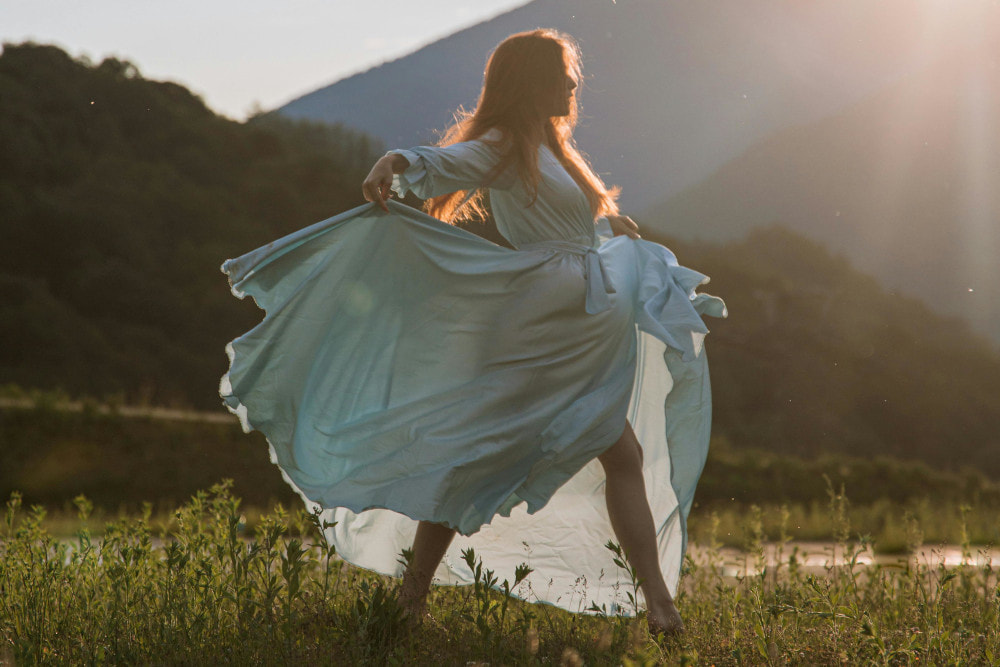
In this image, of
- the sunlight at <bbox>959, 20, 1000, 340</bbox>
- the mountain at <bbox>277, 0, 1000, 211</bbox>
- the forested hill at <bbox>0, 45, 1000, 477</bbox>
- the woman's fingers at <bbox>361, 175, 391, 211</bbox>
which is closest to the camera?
the woman's fingers at <bbox>361, 175, 391, 211</bbox>

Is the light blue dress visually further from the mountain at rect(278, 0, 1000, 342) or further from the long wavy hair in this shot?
the mountain at rect(278, 0, 1000, 342)

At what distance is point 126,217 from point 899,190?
86.3 feet

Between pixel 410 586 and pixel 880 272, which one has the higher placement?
pixel 410 586

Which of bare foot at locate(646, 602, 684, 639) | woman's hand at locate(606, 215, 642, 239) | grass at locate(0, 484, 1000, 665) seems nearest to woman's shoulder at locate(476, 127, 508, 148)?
woman's hand at locate(606, 215, 642, 239)

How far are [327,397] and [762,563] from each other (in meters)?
1.67

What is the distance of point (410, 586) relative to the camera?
2.53m

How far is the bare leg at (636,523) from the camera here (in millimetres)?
2617

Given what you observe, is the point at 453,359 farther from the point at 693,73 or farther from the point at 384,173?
the point at 693,73

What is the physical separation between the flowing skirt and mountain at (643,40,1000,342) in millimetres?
25402

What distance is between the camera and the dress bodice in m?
2.64

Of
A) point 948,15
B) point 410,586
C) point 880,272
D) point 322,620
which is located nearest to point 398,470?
point 410,586

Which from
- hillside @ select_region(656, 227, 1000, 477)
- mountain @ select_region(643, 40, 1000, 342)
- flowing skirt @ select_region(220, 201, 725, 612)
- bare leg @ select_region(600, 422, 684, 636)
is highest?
flowing skirt @ select_region(220, 201, 725, 612)

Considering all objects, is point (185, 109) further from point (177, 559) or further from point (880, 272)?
point (177, 559)

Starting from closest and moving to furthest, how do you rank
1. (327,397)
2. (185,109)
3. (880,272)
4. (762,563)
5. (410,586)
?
(410,586) < (327,397) < (762,563) < (880,272) < (185,109)
